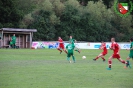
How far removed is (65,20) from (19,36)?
19224mm

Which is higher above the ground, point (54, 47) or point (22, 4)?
point (22, 4)

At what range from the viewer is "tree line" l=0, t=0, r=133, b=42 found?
71500mm

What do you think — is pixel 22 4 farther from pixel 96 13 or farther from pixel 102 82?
pixel 102 82

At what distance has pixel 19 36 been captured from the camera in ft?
198

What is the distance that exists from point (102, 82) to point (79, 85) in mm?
1469

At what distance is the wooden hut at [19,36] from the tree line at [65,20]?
9.18m

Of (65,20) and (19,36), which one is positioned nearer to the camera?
(19,36)

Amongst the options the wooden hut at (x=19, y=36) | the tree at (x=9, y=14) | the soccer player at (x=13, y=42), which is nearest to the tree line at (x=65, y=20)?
the tree at (x=9, y=14)

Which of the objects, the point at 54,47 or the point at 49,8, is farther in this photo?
the point at 49,8

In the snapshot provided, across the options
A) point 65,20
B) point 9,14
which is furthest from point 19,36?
point 65,20

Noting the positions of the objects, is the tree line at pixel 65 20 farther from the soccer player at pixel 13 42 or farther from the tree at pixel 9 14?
the soccer player at pixel 13 42

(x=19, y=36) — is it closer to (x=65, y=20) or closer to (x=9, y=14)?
(x=9, y=14)

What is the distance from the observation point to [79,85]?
564 inches

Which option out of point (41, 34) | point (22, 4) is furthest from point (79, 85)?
point (22, 4)
